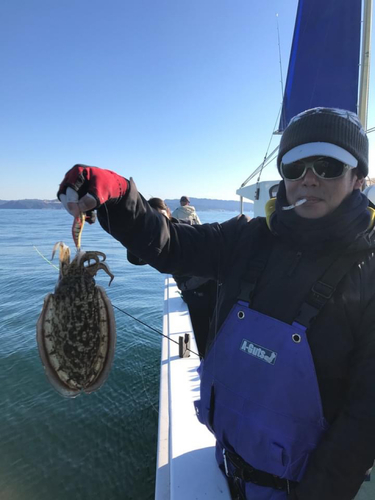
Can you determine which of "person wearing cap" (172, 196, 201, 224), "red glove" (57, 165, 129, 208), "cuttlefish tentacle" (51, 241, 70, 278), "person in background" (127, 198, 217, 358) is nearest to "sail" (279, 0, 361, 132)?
"person wearing cap" (172, 196, 201, 224)

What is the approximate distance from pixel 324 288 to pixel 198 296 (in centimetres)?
350

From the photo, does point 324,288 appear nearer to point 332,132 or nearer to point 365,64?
point 332,132

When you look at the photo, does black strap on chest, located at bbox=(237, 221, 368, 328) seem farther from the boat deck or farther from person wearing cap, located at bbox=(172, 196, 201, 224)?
person wearing cap, located at bbox=(172, 196, 201, 224)

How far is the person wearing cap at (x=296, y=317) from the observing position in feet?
4.20

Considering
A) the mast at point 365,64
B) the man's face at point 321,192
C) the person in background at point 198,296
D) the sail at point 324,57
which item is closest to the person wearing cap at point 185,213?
the person in background at point 198,296

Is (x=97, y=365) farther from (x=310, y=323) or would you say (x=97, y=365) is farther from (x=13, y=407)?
(x=13, y=407)

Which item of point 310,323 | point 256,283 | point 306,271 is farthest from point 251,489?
point 306,271

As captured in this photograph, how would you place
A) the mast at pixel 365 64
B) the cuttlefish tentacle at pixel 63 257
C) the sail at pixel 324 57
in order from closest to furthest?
the cuttlefish tentacle at pixel 63 257
the mast at pixel 365 64
the sail at pixel 324 57

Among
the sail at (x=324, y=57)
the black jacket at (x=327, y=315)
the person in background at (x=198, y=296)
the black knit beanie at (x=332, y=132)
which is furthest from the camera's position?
the sail at (x=324, y=57)

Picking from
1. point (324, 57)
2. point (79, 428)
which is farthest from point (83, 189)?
point (324, 57)

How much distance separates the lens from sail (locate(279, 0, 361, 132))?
677 centimetres

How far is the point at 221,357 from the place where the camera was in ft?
5.23

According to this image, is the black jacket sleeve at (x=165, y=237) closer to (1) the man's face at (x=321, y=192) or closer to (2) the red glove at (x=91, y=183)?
(2) the red glove at (x=91, y=183)

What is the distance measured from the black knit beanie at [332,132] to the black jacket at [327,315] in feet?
Answer: 1.55
